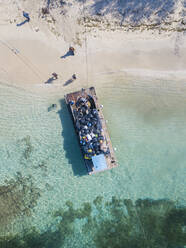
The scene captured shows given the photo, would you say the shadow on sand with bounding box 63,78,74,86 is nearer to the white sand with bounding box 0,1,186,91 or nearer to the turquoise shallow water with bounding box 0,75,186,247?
the white sand with bounding box 0,1,186,91

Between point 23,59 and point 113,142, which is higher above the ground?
point 23,59

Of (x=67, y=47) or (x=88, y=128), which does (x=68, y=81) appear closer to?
(x=67, y=47)

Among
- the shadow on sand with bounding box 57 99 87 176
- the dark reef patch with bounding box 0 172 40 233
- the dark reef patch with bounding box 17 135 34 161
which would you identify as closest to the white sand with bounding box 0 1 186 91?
the shadow on sand with bounding box 57 99 87 176

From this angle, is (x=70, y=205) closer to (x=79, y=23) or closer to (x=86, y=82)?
(x=86, y=82)

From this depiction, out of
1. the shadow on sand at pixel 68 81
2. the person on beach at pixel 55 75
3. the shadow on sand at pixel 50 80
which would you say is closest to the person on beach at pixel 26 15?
the person on beach at pixel 55 75

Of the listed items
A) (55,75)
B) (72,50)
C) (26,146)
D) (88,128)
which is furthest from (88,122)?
(72,50)

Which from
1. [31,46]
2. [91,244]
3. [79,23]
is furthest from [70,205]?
[79,23]
